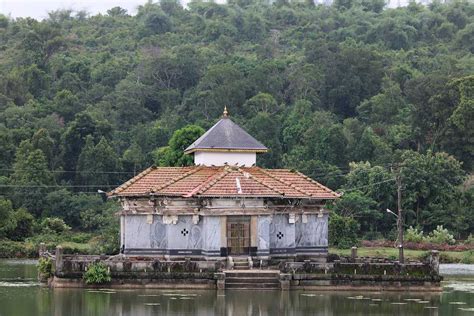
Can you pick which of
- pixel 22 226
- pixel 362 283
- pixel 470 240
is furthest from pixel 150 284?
pixel 470 240

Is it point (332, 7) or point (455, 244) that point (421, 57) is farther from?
point (455, 244)

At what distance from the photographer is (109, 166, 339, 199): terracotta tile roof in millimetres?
43688

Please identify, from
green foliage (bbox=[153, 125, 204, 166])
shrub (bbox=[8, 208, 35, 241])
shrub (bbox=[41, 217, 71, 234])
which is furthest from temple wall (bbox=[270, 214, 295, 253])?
shrub (bbox=[41, 217, 71, 234])

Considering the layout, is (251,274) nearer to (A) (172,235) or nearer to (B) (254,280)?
(B) (254,280)

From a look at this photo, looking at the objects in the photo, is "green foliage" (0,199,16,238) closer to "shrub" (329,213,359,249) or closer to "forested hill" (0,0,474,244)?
"forested hill" (0,0,474,244)

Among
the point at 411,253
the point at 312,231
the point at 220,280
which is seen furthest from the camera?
the point at 411,253

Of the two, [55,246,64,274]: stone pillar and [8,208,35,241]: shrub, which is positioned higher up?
[8,208,35,241]: shrub

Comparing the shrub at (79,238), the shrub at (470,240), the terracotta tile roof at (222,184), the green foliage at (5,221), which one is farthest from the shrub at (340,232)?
the green foliage at (5,221)

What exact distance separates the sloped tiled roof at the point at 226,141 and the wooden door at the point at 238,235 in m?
3.83

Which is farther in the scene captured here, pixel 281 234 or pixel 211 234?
pixel 281 234

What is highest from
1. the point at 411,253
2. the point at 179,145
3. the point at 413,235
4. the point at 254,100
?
the point at 254,100

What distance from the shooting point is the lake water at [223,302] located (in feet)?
118

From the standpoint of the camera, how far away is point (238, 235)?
4391 cm

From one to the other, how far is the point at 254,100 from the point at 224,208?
48.7 metres
